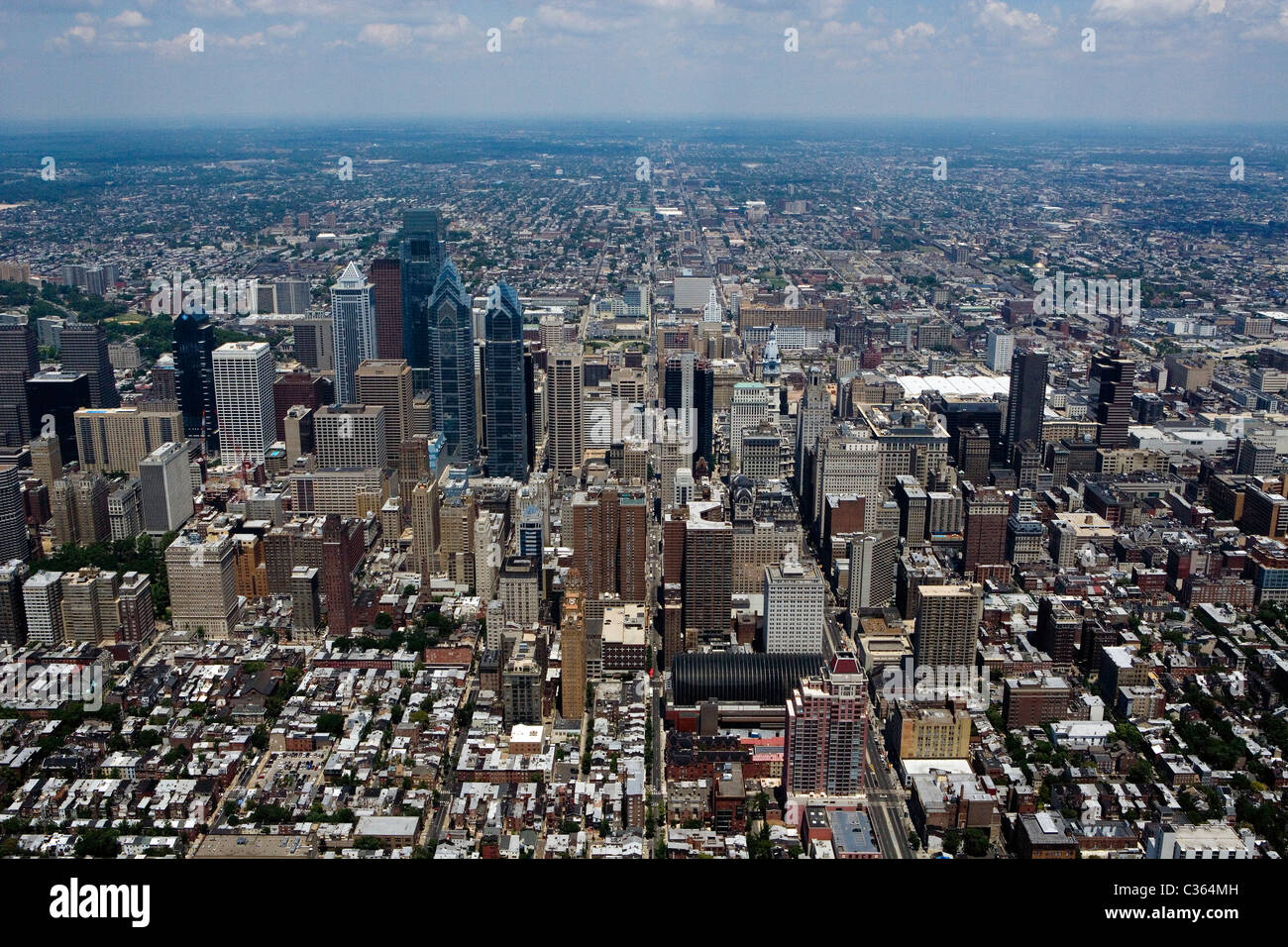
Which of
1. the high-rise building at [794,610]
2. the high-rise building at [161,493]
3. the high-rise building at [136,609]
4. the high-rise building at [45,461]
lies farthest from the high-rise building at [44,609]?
the high-rise building at [794,610]

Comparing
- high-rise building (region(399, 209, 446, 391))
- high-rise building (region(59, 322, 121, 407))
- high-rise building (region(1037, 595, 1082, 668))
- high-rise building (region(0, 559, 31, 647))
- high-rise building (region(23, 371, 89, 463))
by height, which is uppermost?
high-rise building (region(399, 209, 446, 391))

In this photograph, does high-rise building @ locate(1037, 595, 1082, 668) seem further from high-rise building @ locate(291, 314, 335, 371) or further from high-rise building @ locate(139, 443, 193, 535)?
high-rise building @ locate(291, 314, 335, 371)

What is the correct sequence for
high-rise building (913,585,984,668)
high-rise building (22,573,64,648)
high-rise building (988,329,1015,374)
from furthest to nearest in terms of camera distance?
high-rise building (988,329,1015,374) < high-rise building (22,573,64,648) < high-rise building (913,585,984,668)

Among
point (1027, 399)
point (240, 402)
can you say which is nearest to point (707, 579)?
point (1027, 399)

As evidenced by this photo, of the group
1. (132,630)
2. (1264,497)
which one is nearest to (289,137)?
(132,630)

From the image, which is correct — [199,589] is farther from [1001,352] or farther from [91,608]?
[1001,352]

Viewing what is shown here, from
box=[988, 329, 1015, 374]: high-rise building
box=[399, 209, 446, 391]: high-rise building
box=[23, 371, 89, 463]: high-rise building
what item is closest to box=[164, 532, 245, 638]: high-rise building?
box=[23, 371, 89, 463]: high-rise building
